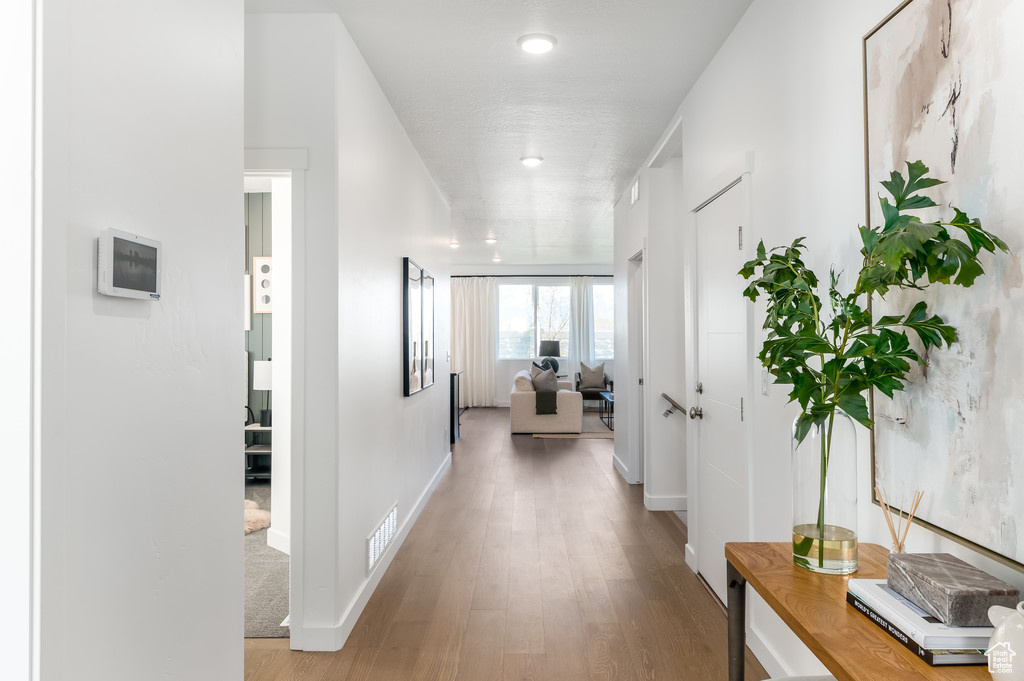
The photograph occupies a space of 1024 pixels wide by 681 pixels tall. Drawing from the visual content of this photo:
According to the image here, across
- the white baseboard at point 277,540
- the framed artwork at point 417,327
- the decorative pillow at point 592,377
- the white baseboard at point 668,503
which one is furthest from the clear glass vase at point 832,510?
the decorative pillow at point 592,377

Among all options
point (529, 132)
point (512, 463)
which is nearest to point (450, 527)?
point (512, 463)

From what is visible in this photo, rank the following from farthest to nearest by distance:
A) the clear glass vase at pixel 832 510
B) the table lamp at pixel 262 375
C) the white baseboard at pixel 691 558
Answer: the table lamp at pixel 262 375
the white baseboard at pixel 691 558
the clear glass vase at pixel 832 510

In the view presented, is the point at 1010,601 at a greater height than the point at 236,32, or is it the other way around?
the point at 236,32

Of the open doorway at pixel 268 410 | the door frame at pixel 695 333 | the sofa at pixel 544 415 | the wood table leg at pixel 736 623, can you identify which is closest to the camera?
the wood table leg at pixel 736 623

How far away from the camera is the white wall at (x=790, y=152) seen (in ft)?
5.57

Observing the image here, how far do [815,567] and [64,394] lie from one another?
156cm

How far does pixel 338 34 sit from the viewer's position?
253 cm

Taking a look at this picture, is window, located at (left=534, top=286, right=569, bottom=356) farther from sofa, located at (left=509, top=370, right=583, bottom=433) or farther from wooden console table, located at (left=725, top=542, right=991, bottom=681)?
wooden console table, located at (left=725, top=542, right=991, bottom=681)

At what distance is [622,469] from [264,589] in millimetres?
3545

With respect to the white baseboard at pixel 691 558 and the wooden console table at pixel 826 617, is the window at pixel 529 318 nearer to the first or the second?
the white baseboard at pixel 691 558

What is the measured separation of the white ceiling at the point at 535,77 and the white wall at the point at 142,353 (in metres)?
1.23

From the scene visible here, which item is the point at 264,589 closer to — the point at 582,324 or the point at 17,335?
the point at 17,335

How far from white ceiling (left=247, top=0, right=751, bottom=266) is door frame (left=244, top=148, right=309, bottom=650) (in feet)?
1.95

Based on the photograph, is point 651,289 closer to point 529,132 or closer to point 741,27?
point 529,132
